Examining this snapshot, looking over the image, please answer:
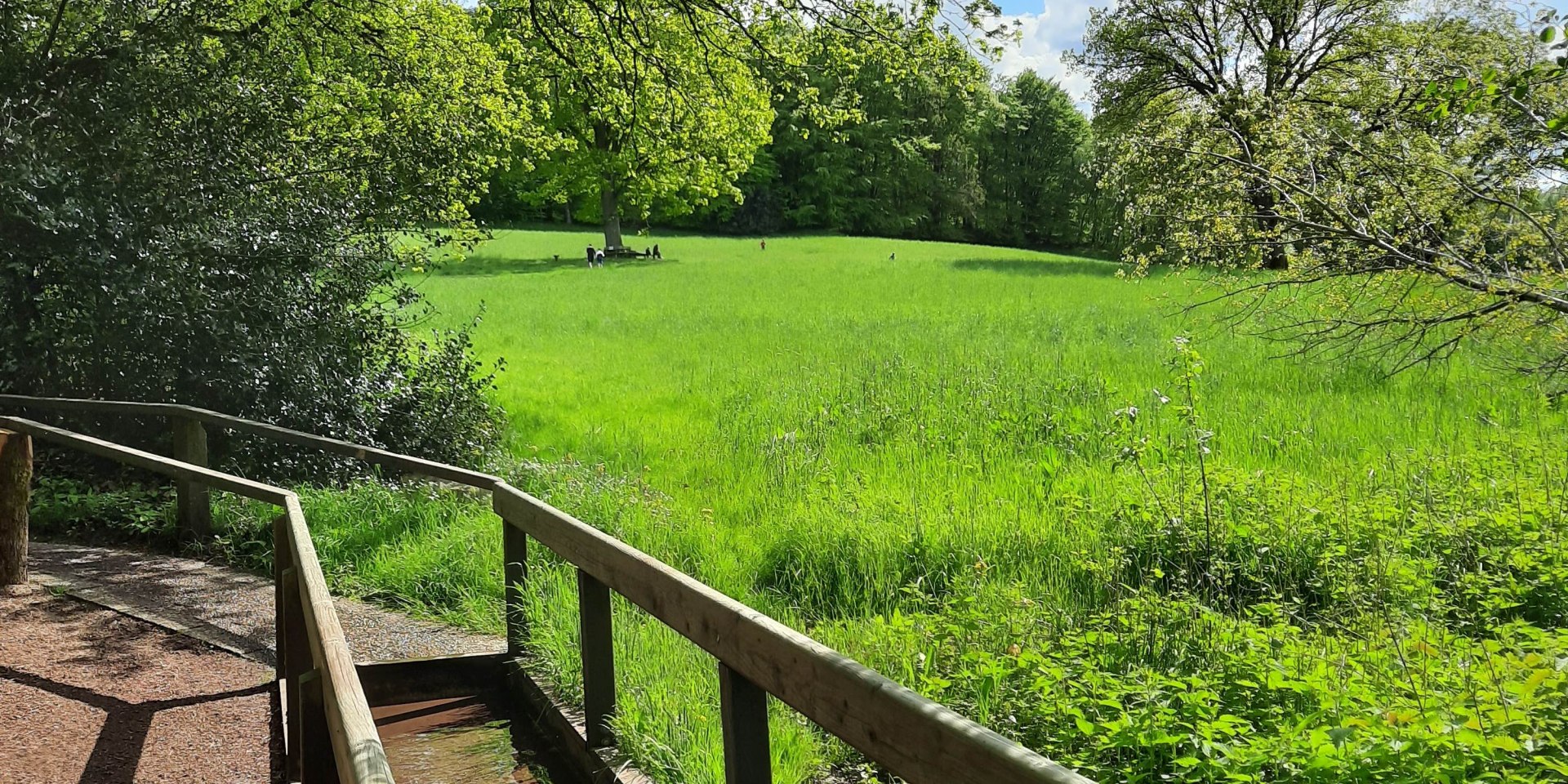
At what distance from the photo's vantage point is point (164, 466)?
19.3 feet

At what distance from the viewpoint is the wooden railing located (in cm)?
200

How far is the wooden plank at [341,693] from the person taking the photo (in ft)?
7.29

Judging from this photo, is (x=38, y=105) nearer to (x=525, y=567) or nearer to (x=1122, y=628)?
(x=525, y=567)

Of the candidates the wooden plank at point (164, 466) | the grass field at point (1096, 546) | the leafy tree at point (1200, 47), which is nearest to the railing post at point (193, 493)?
the grass field at point (1096, 546)

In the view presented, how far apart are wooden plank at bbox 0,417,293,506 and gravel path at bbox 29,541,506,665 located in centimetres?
78

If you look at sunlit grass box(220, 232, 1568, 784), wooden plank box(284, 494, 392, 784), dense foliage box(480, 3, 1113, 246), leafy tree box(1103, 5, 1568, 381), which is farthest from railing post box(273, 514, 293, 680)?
dense foliage box(480, 3, 1113, 246)

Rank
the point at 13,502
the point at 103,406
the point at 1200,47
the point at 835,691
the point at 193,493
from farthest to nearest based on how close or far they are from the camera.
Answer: the point at 1200,47, the point at 103,406, the point at 193,493, the point at 13,502, the point at 835,691

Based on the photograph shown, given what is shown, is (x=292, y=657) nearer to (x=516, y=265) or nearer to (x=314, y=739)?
(x=314, y=739)

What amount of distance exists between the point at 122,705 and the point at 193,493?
3.24 meters

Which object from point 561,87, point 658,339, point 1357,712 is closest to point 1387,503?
point 1357,712

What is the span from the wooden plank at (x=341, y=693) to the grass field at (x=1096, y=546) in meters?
1.29

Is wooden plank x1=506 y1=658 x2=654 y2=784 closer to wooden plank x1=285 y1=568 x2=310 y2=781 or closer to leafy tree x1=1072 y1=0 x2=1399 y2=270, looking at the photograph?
wooden plank x1=285 y1=568 x2=310 y2=781

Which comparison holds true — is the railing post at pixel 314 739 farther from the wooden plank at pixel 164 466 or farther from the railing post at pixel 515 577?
the railing post at pixel 515 577

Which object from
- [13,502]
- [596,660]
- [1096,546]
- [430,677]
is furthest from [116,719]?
[1096,546]
